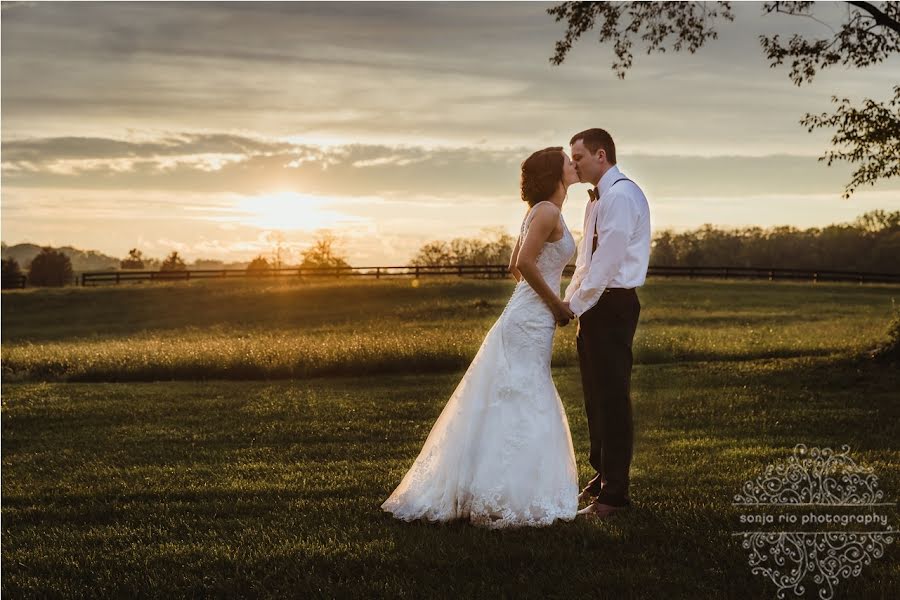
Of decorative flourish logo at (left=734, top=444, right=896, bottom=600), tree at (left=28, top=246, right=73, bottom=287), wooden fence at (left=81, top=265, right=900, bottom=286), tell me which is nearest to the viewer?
decorative flourish logo at (left=734, top=444, right=896, bottom=600)

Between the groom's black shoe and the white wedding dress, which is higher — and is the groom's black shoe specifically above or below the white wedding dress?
below

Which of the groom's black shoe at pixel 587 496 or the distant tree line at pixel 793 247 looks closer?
the groom's black shoe at pixel 587 496

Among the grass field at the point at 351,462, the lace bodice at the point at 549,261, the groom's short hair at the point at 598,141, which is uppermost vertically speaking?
the groom's short hair at the point at 598,141

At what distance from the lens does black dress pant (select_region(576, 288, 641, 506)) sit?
719cm

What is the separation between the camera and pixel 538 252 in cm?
729

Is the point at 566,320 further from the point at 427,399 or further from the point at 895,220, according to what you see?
the point at 895,220

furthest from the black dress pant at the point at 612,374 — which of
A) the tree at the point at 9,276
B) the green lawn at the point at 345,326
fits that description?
the tree at the point at 9,276

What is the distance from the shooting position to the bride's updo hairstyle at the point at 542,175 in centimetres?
722

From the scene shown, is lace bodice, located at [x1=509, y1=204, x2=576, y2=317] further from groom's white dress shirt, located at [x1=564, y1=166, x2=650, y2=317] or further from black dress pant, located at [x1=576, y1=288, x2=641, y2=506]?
black dress pant, located at [x1=576, y1=288, x2=641, y2=506]

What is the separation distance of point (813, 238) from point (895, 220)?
787 cm

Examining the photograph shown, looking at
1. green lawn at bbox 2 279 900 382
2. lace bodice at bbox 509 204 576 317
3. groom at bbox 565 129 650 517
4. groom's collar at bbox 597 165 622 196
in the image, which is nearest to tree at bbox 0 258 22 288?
green lawn at bbox 2 279 900 382

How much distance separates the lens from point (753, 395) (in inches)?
632

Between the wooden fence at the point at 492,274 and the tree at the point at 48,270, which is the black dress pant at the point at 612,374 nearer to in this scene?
the wooden fence at the point at 492,274

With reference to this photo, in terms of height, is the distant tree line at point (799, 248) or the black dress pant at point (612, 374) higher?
the distant tree line at point (799, 248)
